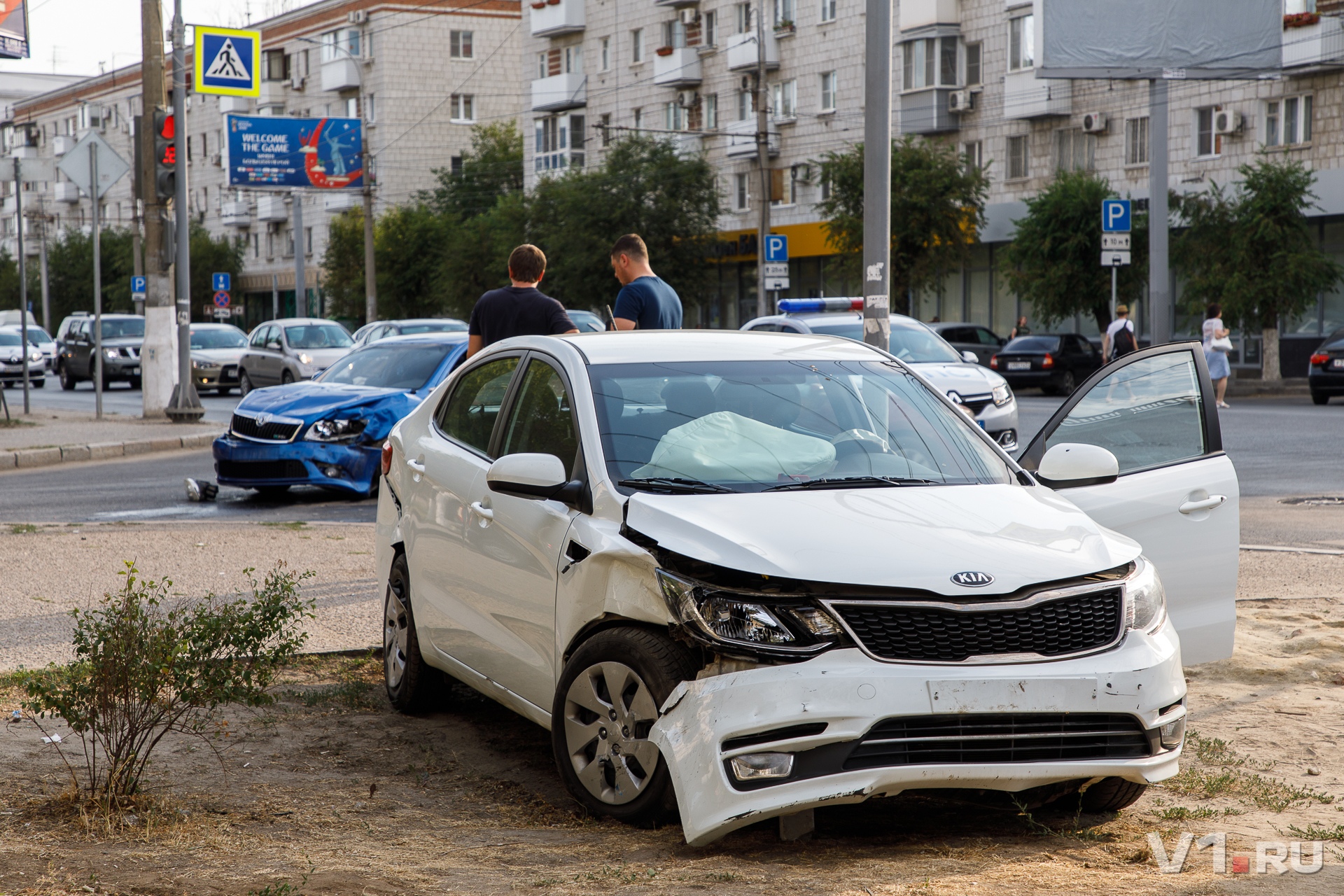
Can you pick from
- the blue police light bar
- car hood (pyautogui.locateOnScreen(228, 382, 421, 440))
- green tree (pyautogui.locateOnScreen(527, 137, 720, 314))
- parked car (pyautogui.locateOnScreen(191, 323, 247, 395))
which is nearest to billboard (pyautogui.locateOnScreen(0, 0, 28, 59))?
parked car (pyautogui.locateOnScreen(191, 323, 247, 395))

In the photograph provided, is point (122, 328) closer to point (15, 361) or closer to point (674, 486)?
point (15, 361)

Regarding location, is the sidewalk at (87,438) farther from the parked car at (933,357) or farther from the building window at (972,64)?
the building window at (972,64)

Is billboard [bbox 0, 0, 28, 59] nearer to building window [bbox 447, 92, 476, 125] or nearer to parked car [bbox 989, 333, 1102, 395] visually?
parked car [bbox 989, 333, 1102, 395]

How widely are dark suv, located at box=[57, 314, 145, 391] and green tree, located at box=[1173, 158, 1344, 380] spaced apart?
81.4ft

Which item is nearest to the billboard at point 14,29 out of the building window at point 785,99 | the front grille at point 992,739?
the front grille at point 992,739

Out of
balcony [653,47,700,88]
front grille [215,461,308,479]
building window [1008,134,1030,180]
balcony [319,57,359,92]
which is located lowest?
front grille [215,461,308,479]

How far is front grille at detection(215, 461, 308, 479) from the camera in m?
13.3

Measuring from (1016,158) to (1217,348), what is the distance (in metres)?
17.9

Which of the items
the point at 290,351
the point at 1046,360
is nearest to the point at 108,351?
the point at 290,351

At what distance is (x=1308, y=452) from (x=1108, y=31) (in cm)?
1902

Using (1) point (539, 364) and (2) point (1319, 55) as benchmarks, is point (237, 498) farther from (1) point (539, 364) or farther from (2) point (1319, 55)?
(2) point (1319, 55)

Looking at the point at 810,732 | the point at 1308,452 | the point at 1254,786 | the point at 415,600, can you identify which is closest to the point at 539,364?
the point at 415,600

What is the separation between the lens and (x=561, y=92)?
2391 inches

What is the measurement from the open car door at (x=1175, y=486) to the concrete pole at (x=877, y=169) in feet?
13.5
